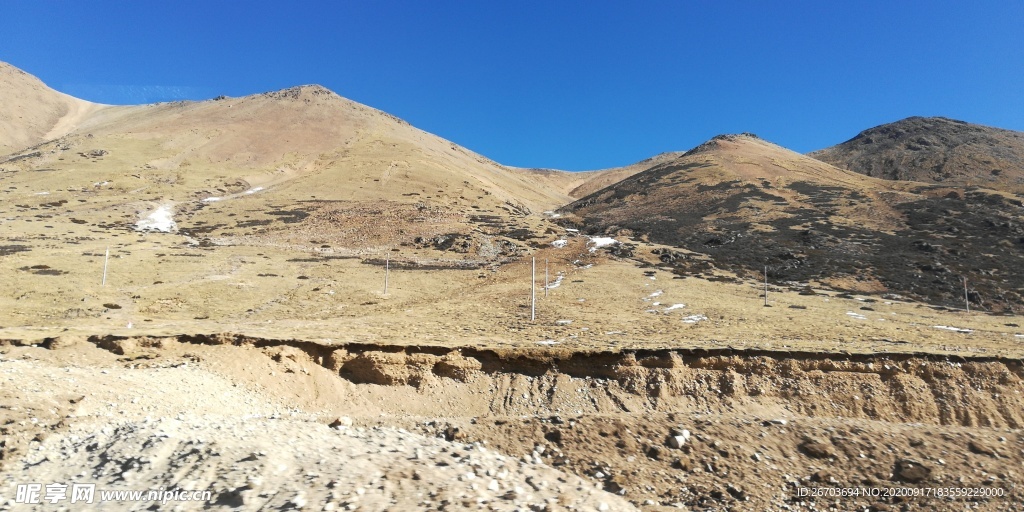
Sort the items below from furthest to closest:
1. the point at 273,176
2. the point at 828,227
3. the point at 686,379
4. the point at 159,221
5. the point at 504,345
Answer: the point at 273,176
the point at 159,221
the point at 828,227
the point at 504,345
the point at 686,379

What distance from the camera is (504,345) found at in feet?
60.0

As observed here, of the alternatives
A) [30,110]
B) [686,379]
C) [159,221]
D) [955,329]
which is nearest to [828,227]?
[955,329]

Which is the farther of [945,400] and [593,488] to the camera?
[945,400]

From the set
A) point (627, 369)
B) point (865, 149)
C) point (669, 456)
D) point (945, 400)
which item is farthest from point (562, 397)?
point (865, 149)

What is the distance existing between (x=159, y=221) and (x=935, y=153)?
541 ft

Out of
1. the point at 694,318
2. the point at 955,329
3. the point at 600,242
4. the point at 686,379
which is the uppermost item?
the point at 600,242

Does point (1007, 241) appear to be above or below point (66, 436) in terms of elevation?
above

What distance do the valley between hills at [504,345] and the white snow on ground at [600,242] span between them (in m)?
1.02

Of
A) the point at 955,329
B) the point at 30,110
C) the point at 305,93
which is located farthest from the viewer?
the point at 305,93

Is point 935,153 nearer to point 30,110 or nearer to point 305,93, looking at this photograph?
point 305,93

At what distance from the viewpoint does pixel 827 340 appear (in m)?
21.7

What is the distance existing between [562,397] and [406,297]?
23.0 m

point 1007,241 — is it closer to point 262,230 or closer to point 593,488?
point 593,488

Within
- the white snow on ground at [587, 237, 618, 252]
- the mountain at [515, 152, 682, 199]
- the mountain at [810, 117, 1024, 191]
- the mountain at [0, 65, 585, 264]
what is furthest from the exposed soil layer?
the mountain at [515, 152, 682, 199]
